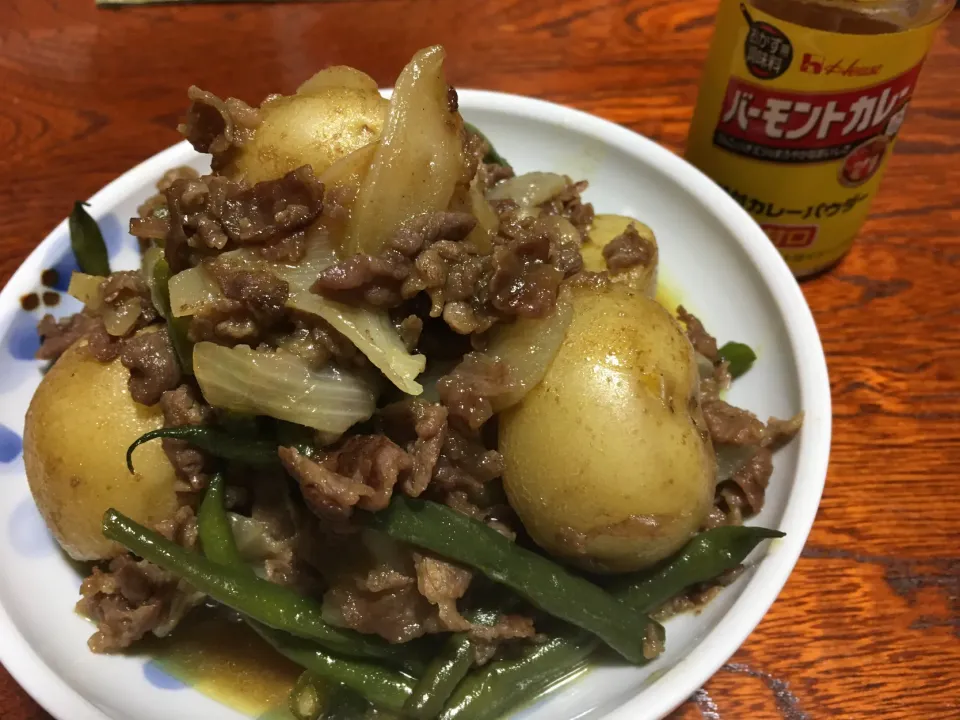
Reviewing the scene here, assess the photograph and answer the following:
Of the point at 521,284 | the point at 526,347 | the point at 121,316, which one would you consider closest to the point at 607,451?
the point at 526,347

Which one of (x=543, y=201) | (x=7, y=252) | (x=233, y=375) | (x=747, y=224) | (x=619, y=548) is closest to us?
(x=233, y=375)

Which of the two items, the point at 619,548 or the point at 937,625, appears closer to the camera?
the point at 619,548

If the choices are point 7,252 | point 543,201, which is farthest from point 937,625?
point 7,252

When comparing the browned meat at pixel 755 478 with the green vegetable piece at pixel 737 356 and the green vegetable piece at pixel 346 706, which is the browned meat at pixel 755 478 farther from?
the green vegetable piece at pixel 346 706

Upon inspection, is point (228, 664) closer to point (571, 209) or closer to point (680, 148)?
point (571, 209)

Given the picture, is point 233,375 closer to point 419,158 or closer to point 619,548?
point 419,158

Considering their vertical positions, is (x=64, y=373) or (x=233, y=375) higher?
(x=233, y=375)

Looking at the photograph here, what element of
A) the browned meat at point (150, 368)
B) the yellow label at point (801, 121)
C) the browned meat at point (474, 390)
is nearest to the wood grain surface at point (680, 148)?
the yellow label at point (801, 121)
